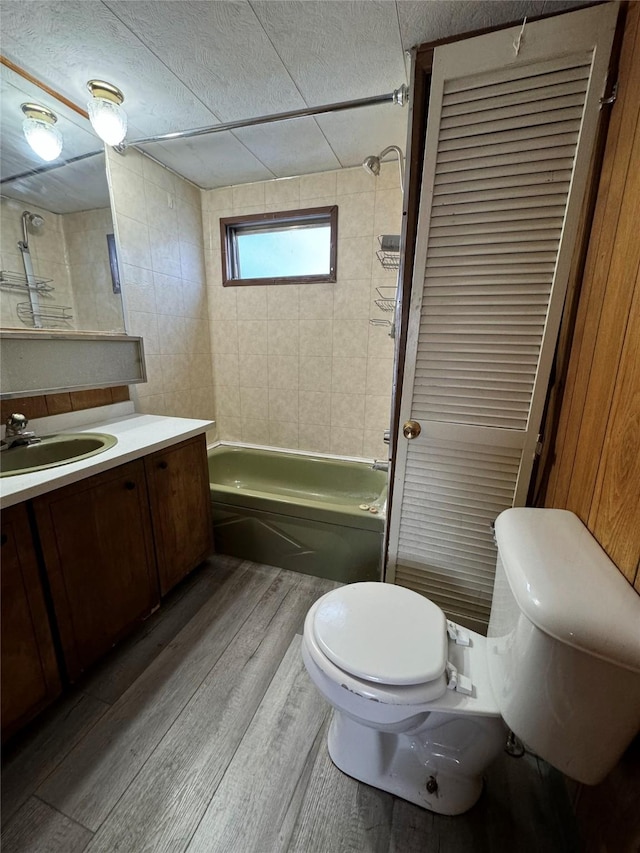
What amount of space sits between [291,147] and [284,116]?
16.6 inches

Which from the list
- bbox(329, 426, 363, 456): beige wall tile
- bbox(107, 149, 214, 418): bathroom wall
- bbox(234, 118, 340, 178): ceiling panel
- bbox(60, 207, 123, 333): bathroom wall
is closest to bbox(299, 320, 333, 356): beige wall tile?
bbox(329, 426, 363, 456): beige wall tile

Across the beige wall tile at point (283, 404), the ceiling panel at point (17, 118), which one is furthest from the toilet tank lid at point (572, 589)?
the ceiling panel at point (17, 118)

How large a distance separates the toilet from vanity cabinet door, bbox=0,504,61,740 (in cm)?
84

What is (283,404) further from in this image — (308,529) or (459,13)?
(459,13)

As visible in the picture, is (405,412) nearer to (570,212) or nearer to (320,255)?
(570,212)

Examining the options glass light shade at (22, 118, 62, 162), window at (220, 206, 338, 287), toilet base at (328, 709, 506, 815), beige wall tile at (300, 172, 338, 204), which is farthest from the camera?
window at (220, 206, 338, 287)

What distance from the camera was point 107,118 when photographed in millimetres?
1363

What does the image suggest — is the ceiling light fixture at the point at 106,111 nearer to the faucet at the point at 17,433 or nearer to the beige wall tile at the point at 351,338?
the faucet at the point at 17,433

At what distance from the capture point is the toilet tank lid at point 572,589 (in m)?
0.57

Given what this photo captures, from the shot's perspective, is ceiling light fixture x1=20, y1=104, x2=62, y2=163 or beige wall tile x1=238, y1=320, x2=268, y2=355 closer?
ceiling light fixture x1=20, y1=104, x2=62, y2=163

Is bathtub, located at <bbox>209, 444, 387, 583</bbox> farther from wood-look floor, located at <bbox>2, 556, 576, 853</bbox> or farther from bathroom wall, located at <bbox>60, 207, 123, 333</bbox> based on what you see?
bathroom wall, located at <bbox>60, 207, 123, 333</bbox>

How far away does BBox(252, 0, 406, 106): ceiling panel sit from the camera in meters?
1.05

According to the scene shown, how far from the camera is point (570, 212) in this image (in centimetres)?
97

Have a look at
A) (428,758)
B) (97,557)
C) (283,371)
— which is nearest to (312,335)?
(283,371)
